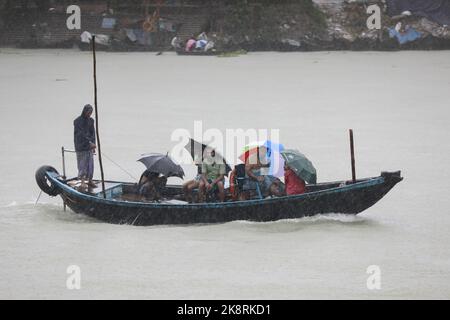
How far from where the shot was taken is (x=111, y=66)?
2933cm

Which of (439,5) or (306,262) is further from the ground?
(439,5)

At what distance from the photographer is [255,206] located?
38.8 feet

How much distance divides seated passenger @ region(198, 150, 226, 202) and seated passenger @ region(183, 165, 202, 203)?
9cm

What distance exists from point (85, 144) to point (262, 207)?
231 cm

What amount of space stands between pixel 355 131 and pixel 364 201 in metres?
7.55

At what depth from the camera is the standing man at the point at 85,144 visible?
1281 centimetres

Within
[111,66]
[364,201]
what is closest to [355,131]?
[364,201]

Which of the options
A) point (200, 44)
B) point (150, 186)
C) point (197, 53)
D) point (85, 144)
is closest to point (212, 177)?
point (150, 186)

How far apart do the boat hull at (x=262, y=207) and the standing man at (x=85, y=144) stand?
77 centimetres

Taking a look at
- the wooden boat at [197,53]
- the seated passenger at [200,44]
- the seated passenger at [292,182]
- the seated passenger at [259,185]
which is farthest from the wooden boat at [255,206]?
the seated passenger at [200,44]

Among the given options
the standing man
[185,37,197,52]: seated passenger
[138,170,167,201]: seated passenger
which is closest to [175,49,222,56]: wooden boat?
[185,37,197,52]: seated passenger

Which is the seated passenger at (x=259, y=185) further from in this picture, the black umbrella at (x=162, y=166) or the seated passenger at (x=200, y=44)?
the seated passenger at (x=200, y=44)

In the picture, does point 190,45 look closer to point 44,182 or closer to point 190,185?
point 44,182

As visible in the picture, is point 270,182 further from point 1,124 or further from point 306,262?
point 1,124
